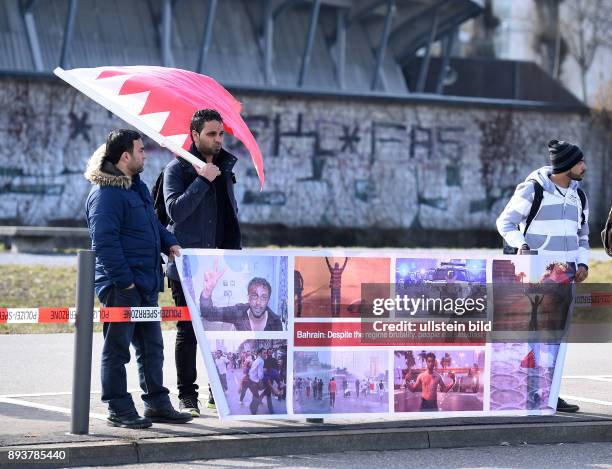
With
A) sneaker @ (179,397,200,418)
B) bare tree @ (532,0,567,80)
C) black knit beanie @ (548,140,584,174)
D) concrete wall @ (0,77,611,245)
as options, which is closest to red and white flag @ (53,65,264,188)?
sneaker @ (179,397,200,418)

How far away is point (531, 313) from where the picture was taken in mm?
9102

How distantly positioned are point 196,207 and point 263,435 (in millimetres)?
1622

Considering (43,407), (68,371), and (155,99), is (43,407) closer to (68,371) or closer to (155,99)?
(155,99)

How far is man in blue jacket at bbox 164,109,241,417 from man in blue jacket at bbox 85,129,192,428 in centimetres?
33

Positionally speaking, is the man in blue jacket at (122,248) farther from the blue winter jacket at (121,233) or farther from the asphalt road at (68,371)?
the asphalt road at (68,371)

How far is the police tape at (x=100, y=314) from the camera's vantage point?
8250mm

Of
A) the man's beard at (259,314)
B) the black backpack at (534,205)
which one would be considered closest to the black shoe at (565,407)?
the black backpack at (534,205)

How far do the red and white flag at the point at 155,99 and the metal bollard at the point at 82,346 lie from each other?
106 cm

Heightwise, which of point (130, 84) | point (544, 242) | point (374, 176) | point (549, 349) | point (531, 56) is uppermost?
point (531, 56)

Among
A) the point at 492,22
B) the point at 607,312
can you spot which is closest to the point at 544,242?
the point at 607,312

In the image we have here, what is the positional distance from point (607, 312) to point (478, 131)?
2922cm

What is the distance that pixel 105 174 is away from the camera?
27.9ft

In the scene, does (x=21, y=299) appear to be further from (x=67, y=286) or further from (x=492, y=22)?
(x=492, y=22)

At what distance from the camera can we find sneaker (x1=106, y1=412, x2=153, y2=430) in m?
8.43
